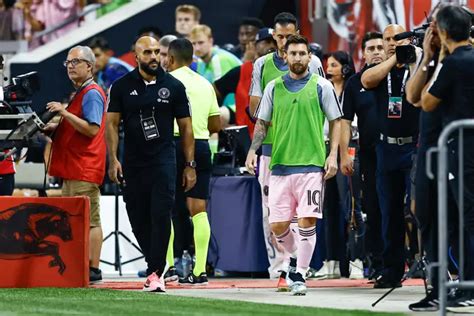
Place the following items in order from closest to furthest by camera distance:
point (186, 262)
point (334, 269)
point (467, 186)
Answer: point (467, 186) → point (186, 262) → point (334, 269)

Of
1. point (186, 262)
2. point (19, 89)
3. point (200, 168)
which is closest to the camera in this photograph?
point (19, 89)

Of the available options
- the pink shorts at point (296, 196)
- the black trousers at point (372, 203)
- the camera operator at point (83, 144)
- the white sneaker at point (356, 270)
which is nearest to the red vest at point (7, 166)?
the camera operator at point (83, 144)

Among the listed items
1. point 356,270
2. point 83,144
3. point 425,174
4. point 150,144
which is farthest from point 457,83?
point 356,270

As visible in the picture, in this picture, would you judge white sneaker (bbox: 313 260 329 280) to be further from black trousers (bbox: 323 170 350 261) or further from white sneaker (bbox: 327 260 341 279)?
black trousers (bbox: 323 170 350 261)

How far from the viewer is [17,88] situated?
14.6 m

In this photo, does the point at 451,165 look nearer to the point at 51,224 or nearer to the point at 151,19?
the point at 51,224

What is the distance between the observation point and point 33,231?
45.7ft

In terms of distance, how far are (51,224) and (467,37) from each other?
4660 millimetres

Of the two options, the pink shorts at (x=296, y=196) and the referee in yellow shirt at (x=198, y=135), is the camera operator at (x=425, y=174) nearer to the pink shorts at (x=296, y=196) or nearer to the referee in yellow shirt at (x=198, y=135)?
the pink shorts at (x=296, y=196)

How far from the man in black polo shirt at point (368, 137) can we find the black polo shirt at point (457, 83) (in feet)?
11.3

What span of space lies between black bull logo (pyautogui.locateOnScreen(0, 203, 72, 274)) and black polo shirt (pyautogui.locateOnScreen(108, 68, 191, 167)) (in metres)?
0.85

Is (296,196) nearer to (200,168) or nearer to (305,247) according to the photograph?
(305,247)

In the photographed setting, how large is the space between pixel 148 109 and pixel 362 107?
2.26 m

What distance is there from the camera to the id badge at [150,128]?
45.7 feet
